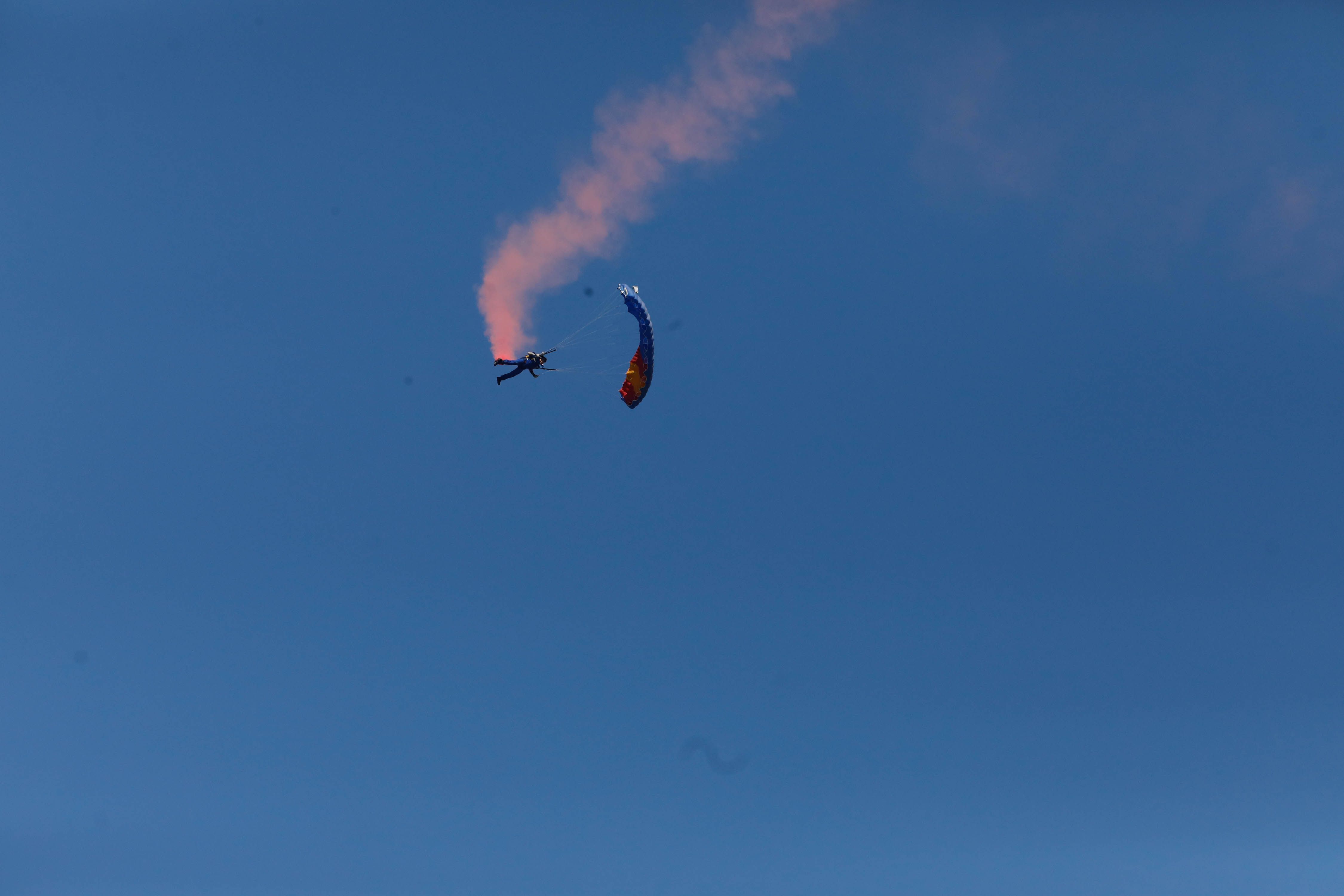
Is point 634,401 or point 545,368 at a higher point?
point 545,368

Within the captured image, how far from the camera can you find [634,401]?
39312mm

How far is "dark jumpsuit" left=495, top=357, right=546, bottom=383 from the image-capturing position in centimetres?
4097

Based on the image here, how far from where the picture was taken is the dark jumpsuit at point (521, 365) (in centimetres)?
4097

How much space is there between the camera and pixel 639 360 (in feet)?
127

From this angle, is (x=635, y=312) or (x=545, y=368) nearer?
(x=635, y=312)

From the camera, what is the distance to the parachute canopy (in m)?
37.2

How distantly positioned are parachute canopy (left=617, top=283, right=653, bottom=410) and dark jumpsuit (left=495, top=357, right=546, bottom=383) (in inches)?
195

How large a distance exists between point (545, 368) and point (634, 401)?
5610mm

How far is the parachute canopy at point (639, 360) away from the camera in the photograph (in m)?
37.2

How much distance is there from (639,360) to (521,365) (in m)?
6.97

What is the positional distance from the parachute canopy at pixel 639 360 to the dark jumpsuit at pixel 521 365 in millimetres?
4956

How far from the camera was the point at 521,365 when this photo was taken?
135 ft

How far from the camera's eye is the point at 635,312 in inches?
1471

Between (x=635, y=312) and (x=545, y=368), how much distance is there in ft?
22.3
